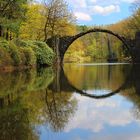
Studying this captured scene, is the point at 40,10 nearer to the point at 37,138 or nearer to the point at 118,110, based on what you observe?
the point at 118,110

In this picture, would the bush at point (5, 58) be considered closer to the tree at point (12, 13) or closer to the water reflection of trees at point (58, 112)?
the tree at point (12, 13)

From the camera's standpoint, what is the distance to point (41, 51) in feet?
155

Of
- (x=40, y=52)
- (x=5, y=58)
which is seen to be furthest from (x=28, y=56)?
(x=5, y=58)

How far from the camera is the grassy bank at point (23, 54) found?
35.5m

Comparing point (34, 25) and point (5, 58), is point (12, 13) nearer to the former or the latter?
point (5, 58)

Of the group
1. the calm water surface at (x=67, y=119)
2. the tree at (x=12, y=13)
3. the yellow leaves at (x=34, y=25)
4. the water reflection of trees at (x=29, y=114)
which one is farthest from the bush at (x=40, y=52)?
the calm water surface at (x=67, y=119)

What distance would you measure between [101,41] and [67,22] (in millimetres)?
89208

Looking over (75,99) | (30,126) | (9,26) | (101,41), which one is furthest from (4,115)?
(101,41)

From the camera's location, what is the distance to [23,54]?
40.1 meters

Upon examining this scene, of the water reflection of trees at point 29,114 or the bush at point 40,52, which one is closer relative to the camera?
the water reflection of trees at point 29,114

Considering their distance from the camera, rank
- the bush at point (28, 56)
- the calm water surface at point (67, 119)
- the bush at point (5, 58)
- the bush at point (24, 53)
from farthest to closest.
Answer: the bush at point (28, 56) → the bush at point (24, 53) → the bush at point (5, 58) → the calm water surface at point (67, 119)

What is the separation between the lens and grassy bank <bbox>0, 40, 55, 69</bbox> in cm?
Result: 3550

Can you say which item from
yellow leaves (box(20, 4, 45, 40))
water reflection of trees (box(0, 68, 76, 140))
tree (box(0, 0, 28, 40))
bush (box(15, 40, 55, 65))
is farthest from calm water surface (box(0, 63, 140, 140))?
yellow leaves (box(20, 4, 45, 40))

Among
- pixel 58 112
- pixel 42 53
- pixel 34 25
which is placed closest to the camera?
pixel 58 112
